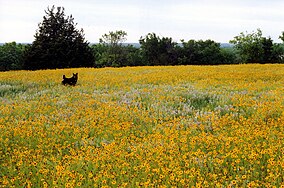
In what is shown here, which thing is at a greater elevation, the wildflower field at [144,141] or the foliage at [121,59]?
the foliage at [121,59]

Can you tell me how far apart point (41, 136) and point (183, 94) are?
5.93 meters

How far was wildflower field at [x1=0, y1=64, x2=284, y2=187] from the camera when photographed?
4895 millimetres

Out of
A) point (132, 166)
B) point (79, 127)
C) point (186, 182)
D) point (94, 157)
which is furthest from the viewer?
point (79, 127)

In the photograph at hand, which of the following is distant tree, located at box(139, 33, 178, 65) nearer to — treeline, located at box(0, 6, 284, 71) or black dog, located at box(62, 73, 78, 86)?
treeline, located at box(0, 6, 284, 71)

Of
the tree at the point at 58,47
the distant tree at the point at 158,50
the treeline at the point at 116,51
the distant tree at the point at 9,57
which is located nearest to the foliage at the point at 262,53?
the treeline at the point at 116,51

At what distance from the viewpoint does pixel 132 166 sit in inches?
213

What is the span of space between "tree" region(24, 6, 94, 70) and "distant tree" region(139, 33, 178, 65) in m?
28.5

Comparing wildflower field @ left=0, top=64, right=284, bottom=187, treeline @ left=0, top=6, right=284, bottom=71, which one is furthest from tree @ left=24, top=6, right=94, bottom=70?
wildflower field @ left=0, top=64, right=284, bottom=187

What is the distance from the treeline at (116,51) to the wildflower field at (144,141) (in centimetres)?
Answer: 3493

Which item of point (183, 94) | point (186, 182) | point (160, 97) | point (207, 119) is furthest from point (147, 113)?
point (186, 182)

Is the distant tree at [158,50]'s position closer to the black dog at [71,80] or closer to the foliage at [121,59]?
the foliage at [121,59]

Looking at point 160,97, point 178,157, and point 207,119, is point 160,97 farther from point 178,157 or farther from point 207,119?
point 178,157

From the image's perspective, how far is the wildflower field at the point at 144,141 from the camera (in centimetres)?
489

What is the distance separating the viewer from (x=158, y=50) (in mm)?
76938
